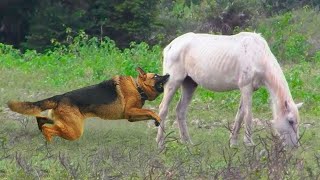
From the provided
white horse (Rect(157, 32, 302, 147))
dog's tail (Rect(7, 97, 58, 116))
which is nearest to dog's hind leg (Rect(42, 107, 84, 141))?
dog's tail (Rect(7, 97, 58, 116))

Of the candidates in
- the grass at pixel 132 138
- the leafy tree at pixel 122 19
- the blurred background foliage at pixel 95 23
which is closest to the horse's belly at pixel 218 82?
the grass at pixel 132 138

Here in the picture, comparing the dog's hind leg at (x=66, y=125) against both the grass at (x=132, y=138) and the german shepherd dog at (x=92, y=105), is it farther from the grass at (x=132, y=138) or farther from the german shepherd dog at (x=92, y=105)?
the grass at (x=132, y=138)

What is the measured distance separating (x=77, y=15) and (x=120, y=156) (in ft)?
54.8

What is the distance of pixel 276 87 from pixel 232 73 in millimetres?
669

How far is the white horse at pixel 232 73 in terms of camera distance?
10125 millimetres

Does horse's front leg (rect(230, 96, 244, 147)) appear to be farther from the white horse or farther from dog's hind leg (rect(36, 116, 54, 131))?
dog's hind leg (rect(36, 116, 54, 131))

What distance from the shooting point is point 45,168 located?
808 cm

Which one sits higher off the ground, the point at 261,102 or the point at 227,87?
the point at 227,87

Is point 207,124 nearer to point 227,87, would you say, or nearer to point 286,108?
point 227,87

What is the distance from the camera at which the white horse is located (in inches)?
399

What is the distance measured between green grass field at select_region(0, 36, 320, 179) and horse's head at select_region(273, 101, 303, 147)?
0.42ft

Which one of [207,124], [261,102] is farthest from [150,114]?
[261,102]

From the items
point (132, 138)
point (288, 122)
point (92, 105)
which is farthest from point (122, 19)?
point (92, 105)

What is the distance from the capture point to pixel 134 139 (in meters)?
10.8
